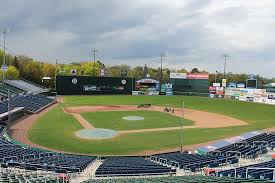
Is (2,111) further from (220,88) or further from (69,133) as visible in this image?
(220,88)

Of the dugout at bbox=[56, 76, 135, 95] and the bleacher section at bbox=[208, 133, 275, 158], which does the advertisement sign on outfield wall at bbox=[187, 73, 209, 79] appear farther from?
the bleacher section at bbox=[208, 133, 275, 158]

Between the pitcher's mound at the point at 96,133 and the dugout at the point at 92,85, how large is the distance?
162 ft

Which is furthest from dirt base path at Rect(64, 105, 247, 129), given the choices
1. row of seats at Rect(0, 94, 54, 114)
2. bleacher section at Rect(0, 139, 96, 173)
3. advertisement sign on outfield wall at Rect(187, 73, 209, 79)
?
advertisement sign on outfield wall at Rect(187, 73, 209, 79)

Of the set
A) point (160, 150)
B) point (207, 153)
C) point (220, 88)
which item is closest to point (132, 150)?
point (160, 150)

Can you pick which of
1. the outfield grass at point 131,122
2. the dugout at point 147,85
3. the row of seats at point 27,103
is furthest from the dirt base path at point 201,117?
the dugout at point 147,85

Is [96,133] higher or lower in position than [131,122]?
lower

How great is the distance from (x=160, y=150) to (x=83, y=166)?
14202 mm

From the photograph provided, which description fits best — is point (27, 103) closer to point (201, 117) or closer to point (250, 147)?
point (201, 117)

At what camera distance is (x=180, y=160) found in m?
27.1

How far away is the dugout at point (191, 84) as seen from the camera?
103688mm

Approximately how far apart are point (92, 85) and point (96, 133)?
5357 centimetres

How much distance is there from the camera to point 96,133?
44.0 m

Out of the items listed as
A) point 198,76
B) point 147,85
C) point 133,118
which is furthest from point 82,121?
point 198,76

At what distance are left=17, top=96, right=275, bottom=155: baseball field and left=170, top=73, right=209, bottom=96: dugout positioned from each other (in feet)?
90.7
